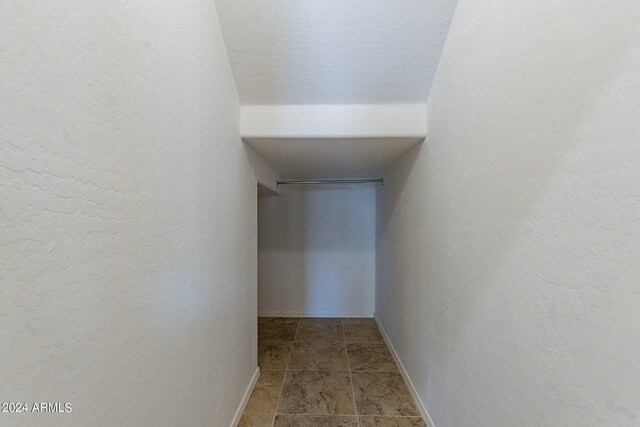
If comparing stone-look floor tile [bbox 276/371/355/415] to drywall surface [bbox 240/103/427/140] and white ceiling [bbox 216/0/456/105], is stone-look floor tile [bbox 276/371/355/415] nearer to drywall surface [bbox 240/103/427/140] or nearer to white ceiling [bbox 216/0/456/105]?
drywall surface [bbox 240/103/427/140]

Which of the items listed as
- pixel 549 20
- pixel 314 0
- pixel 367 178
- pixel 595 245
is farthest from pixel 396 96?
pixel 367 178

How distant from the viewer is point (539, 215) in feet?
2.39

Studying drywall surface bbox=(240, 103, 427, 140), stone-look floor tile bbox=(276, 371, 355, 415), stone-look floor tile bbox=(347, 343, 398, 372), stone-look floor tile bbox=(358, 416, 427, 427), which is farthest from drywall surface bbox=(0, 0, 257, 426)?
stone-look floor tile bbox=(347, 343, 398, 372)

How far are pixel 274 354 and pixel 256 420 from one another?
815 mm

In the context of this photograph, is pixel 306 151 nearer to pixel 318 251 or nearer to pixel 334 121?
pixel 334 121

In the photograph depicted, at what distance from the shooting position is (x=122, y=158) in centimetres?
67

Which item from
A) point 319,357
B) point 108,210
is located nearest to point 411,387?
point 319,357

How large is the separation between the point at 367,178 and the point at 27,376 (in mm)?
3000

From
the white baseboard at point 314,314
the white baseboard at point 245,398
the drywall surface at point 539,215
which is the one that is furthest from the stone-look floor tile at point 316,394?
the white baseboard at point 314,314

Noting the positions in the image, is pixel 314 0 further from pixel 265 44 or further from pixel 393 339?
pixel 393 339

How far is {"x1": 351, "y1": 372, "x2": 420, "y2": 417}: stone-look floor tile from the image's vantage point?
1.72 m

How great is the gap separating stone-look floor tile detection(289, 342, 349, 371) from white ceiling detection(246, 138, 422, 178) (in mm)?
1757

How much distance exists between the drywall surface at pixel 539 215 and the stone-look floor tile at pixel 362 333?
4.69 feet

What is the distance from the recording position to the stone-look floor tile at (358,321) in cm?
323
